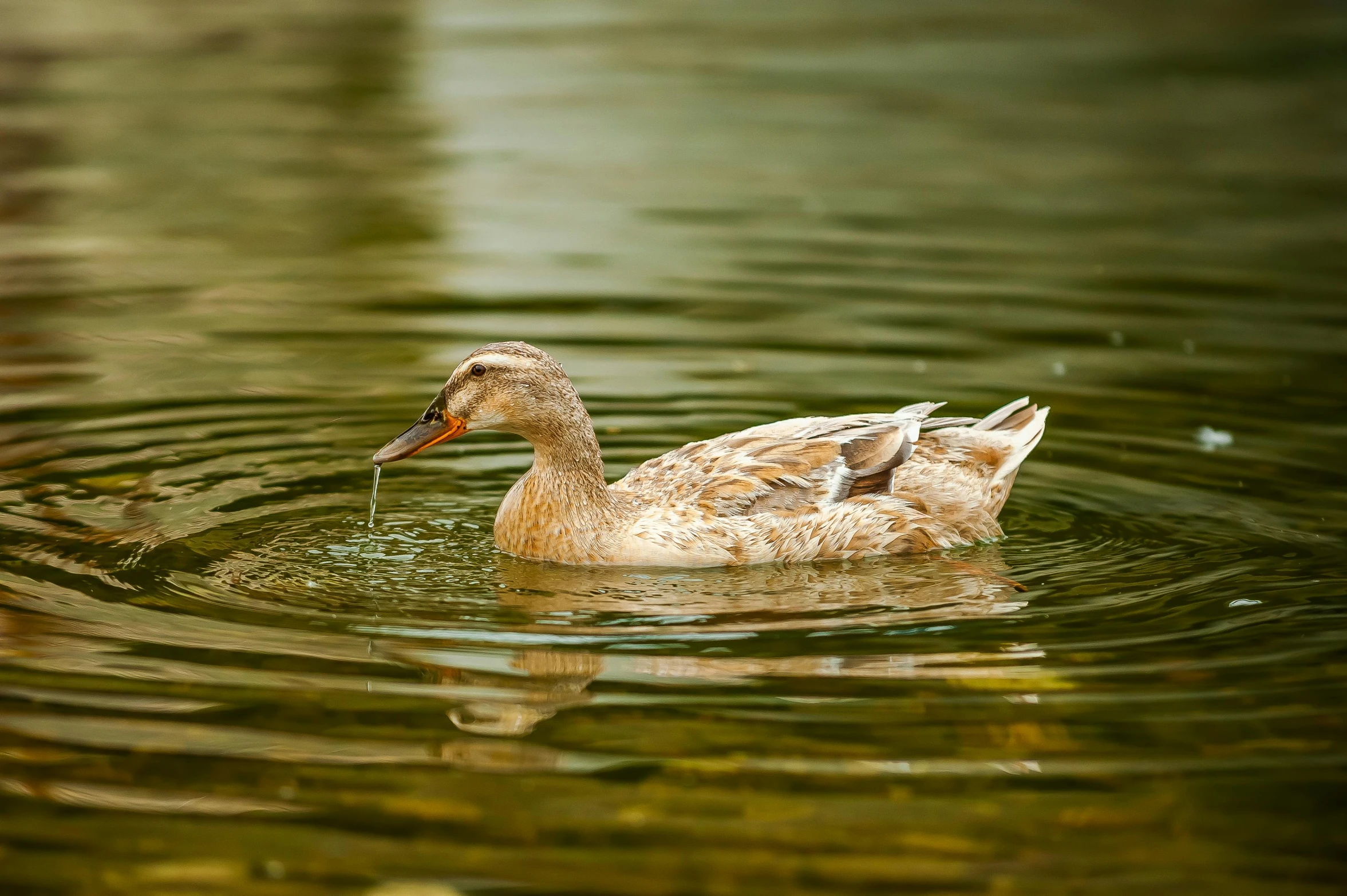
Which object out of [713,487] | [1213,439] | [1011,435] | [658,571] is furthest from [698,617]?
[1213,439]

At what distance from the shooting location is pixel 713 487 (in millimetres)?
8289

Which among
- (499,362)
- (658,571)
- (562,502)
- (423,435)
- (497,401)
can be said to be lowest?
(658,571)

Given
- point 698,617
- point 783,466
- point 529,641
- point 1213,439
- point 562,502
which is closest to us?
point 529,641

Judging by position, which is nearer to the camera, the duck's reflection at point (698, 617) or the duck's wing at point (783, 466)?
the duck's reflection at point (698, 617)

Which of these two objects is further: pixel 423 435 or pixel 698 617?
pixel 423 435

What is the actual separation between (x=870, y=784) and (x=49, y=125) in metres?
18.5

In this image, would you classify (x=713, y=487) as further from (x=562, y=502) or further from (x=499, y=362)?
(x=499, y=362)

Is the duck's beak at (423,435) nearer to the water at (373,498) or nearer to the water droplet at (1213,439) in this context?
the water at (373,498)

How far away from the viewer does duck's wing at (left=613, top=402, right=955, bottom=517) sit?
327 inches

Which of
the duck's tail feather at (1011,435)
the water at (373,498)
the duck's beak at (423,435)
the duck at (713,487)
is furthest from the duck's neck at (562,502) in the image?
the duck's tail feather at (1011,435)

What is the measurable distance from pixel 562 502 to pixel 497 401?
0.54 m

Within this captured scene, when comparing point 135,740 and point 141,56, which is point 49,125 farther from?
point 135,740

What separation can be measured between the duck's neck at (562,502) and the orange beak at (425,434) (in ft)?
1.30

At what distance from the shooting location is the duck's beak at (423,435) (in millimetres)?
8086
